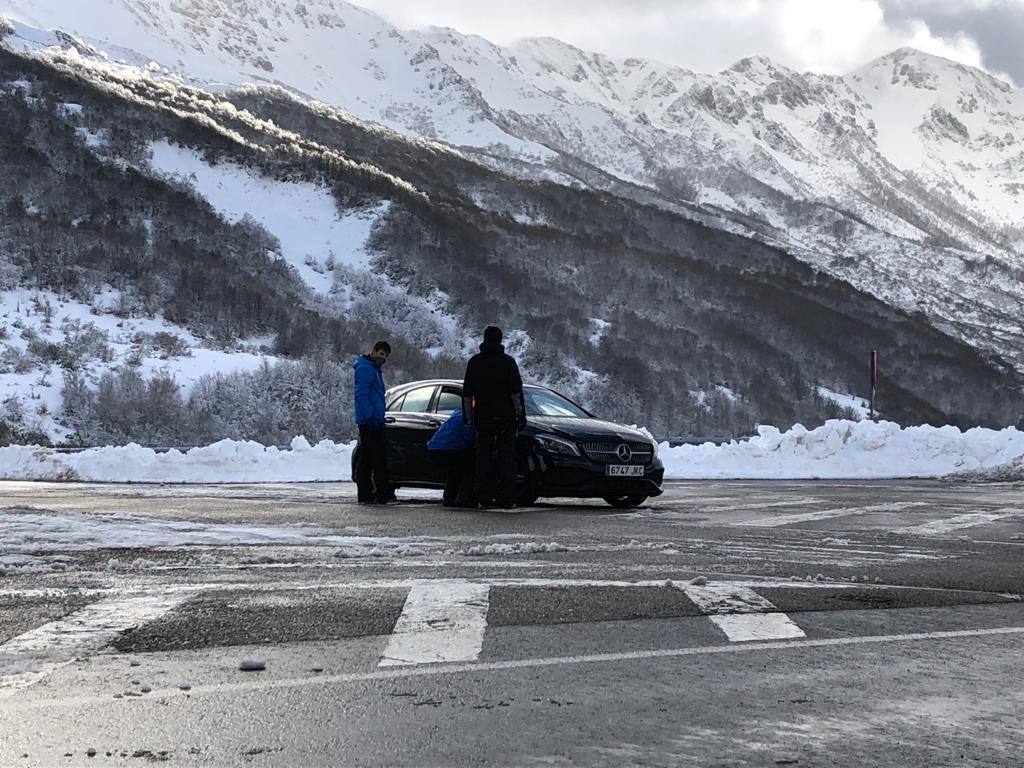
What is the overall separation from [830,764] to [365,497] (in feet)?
35.1

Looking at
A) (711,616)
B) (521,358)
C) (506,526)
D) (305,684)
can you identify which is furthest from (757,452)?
(521,358)

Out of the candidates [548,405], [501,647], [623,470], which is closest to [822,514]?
[623,470]

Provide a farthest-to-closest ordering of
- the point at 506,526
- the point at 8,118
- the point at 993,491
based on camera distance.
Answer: the point at 8,118 → the point at 993,491 → the point at 506,526

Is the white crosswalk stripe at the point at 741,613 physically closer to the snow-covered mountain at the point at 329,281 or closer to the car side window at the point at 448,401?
the car side window at the point at 448,401

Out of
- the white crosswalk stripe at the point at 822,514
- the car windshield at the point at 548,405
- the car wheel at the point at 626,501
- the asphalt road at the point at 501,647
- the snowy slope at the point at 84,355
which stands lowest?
the asphalt road at the point at 501,647

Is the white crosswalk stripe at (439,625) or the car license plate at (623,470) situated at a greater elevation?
the car license plate at (623,470)

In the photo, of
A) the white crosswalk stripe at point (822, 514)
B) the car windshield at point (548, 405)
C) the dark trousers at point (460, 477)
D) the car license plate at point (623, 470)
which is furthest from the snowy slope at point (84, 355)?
the white crosswalk stripe at point (822, 514)

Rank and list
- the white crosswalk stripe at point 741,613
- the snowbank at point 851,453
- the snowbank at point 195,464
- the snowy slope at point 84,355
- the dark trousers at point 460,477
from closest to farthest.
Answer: the white crosswalk stripe at point 741,613 < the dark trousers at point 460,477 < the snowbank at point 195,464 < the snowbank at point 851,453 < the snowy slope at point 84,355

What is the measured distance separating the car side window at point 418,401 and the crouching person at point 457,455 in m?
0.95

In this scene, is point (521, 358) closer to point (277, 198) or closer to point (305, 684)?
point (277, 198)

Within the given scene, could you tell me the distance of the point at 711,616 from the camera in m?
5.74

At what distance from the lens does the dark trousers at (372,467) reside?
1366 centimetres

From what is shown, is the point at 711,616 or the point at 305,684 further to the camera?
the point at 711,616

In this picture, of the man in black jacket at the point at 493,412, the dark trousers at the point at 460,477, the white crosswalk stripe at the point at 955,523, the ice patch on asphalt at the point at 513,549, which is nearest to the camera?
the ice patch on asphalt at the point at 513,549
